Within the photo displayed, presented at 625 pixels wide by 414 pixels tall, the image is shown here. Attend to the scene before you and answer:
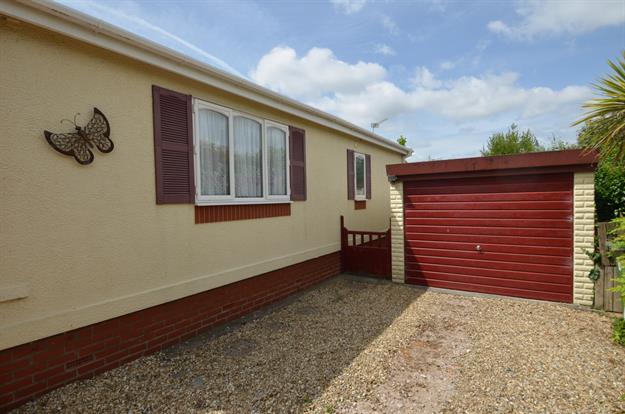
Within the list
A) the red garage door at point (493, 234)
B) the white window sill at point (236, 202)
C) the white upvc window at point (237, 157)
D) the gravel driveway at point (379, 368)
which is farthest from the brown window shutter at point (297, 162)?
the gravel driveway at point (379, 368)

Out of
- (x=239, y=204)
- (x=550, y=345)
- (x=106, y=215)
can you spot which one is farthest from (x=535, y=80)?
(x=106, y=215)

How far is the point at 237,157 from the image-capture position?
484 centimetres

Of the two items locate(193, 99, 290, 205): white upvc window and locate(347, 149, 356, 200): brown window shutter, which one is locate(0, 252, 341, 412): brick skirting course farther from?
locate(347, 149, 356, 200): brown window shutter

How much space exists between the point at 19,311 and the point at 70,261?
529 millimetres

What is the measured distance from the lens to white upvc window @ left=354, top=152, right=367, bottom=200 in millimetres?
8531

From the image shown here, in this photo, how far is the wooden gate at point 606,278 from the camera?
476 cm

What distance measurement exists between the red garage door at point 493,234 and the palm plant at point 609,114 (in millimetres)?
1035

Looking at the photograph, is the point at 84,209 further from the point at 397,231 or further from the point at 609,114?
the point at 609,114

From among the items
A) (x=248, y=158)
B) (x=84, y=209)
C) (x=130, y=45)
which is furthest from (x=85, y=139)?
(x=248, y=158)

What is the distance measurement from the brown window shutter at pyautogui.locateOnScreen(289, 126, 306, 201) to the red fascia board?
1.87m

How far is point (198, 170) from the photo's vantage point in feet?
13.6

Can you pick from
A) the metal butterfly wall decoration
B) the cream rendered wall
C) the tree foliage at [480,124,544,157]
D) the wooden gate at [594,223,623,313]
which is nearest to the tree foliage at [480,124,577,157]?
the tree foliage at [480,124,544,157]

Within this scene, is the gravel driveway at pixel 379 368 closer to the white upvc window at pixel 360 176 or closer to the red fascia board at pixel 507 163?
the red fascia board at pixel 507 163

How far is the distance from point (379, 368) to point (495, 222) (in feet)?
12.9
